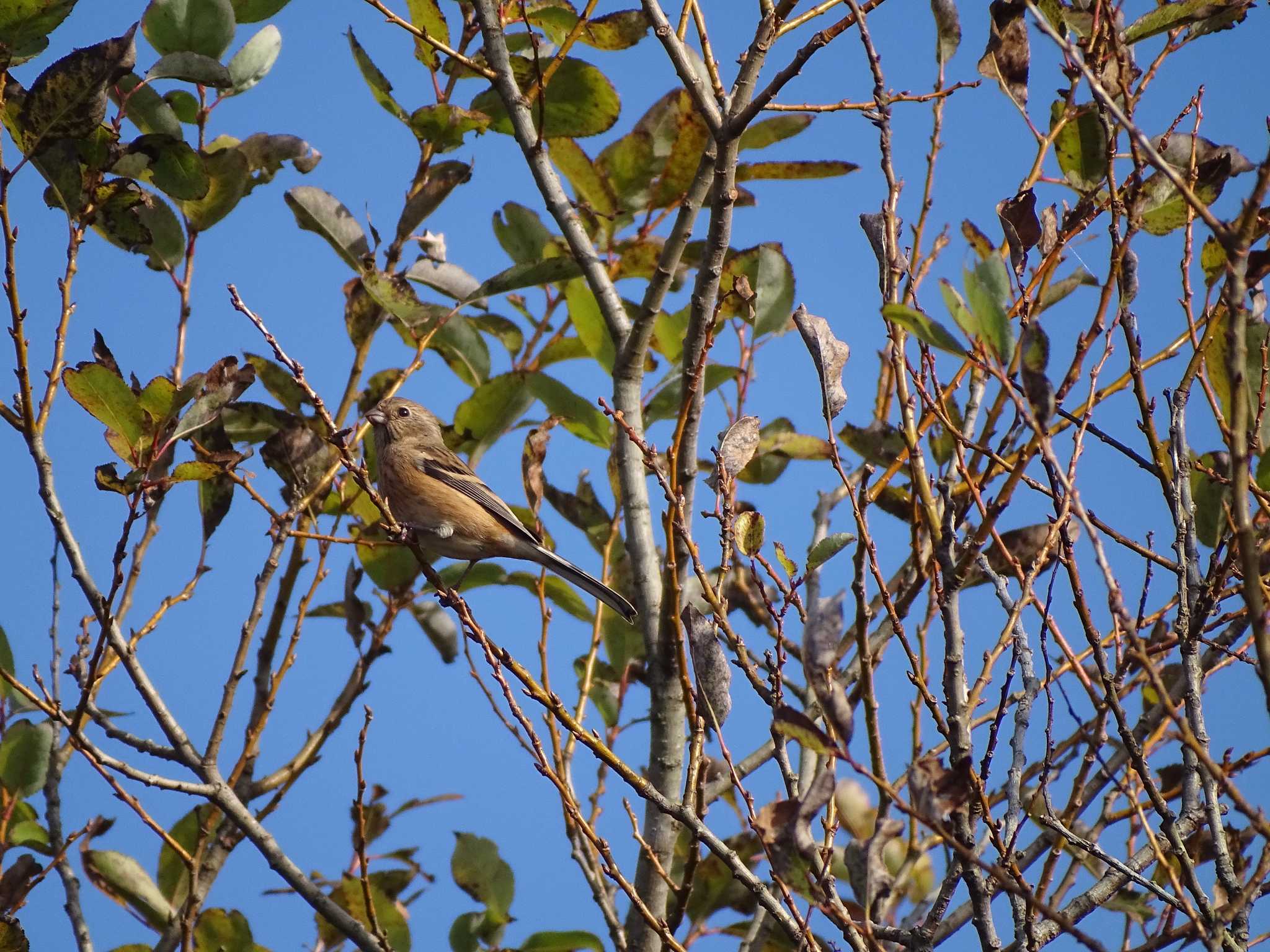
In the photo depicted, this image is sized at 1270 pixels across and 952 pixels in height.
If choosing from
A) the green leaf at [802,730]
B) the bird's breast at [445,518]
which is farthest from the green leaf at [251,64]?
the green leaf at [802,730]

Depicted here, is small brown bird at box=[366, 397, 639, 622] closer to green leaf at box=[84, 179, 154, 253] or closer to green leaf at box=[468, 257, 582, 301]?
green leaf at box=[468, 257, 582, 301]

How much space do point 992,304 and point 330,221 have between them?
248 cm

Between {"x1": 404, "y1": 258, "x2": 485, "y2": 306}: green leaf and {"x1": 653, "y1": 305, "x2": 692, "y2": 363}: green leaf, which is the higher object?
{"x1": 404, "y1": 258, "x2": 485, "y2": 306}: green leaf

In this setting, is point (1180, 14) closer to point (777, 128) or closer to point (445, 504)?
point (777, 128)

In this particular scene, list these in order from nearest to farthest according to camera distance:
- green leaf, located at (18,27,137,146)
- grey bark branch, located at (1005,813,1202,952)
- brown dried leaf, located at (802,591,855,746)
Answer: brown dried leaf, located at (802,591,855,746), grey bark branch, located at (1005,813,1202,952), green leaf, located at (18,27,137,146)

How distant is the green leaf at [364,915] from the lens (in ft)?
11.5

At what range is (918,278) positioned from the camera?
3.18 metres

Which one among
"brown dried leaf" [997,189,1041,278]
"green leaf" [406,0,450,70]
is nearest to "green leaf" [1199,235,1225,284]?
"brown dried leaf" [997,189,1041,278]

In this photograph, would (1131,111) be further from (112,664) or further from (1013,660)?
(112,664)

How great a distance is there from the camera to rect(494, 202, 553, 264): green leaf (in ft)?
14.0

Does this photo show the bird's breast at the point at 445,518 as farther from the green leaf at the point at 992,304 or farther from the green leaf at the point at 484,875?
the green leaf at the point at 992,304

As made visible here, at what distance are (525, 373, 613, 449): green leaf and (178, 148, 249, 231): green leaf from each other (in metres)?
1.03

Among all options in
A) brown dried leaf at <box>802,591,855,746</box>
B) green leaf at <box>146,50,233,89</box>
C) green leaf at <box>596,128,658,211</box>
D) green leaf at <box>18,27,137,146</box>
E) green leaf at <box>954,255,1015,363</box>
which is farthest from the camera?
→ green leaf at <box>596,128,658,211</box>

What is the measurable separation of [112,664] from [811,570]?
7.05 feet
